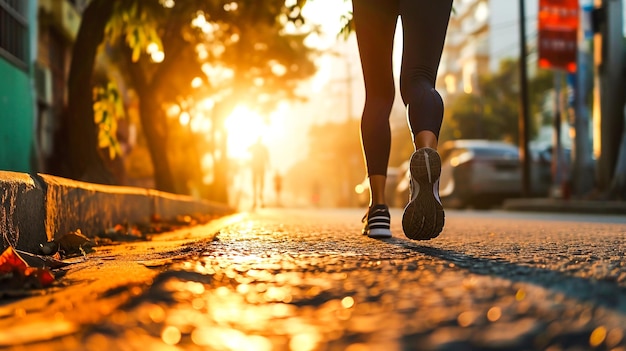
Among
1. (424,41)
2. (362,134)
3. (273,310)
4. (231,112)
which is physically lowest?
(273,310)

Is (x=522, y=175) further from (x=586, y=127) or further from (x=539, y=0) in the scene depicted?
(x=539, y=0)

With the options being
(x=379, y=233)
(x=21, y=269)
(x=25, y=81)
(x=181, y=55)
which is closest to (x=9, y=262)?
(x=21, y=269)

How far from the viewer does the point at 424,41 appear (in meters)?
3.32

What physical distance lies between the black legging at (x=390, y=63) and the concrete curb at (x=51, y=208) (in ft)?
4.88

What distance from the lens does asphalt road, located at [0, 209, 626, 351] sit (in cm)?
123

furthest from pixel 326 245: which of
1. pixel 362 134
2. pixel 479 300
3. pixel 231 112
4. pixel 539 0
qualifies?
pixel 231 112

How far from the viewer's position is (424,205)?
2.96m

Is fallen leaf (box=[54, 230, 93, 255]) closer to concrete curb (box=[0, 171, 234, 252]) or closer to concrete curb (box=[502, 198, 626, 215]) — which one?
concrete curb (box=[0, 171, 234, 252])

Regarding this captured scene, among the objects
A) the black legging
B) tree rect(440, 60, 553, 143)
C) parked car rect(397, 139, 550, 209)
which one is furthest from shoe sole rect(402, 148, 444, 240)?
tree rect(440, 60, 553, 143)

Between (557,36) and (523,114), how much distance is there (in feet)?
7.97

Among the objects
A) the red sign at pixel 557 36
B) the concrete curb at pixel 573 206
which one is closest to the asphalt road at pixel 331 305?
the concrete curb at pixel 573 206

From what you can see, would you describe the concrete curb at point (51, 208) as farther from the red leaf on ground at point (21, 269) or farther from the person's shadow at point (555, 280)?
the person's shadow at point (555, 280)

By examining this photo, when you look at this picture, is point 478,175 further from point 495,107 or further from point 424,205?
point 495,107

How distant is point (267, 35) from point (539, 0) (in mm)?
7226
